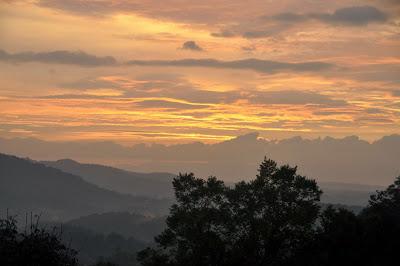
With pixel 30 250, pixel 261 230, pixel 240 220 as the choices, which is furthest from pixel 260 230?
pixel 30 250

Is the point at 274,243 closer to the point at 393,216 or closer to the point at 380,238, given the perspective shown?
the point at 380,238

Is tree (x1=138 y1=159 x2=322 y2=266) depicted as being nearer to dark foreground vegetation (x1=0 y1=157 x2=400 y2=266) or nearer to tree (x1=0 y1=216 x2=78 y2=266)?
dark foreground vegetation (x1=0 y1=157 x2=400 y2=266)

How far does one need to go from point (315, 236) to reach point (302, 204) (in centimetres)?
418

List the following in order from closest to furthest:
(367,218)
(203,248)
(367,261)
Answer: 1. (203,248)
2. (367,261)
3. (367,218)

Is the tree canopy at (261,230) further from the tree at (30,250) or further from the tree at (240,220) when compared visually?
the tree at (30,250)

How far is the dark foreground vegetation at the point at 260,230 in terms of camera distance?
61625 millimetres

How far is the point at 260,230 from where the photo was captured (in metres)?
61.3

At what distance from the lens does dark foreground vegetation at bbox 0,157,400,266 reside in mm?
61625

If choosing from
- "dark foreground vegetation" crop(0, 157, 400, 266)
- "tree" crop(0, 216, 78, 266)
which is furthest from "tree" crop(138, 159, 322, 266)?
"tree" crop(0, 216, 78, 266)

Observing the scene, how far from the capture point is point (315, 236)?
64750mm

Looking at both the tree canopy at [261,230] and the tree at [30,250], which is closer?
the tree at [30,250]

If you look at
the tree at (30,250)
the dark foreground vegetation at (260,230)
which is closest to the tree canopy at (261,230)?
the dark foreground vegetation at (260,230)

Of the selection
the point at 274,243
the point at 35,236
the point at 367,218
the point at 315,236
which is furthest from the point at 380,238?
the point at 35,236

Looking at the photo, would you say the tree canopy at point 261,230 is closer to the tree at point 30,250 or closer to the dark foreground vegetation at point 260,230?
the dark foreground vegetation at point 260,230
